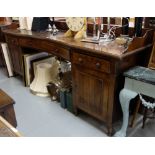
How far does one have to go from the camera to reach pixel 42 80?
2.60 meters

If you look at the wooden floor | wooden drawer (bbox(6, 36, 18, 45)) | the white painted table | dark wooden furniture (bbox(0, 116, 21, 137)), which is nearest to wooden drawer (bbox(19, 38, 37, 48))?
wooden drawer (bbox(6, 36, 18, 45))

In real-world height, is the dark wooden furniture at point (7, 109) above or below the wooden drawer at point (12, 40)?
below

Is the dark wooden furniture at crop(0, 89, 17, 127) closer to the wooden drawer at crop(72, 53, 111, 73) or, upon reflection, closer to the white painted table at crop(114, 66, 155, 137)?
the wooden drawer at crop(72, 53, 111, 73)

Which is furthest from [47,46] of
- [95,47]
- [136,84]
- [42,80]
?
[136,84]

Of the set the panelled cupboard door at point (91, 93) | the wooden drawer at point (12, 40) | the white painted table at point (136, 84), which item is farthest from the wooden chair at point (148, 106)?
the wooden drawer at point (12, 40)

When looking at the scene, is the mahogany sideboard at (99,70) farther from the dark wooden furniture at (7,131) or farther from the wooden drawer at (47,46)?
the dark wooden furniture at (7,131)

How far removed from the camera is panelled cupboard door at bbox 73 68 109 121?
170 centimetres

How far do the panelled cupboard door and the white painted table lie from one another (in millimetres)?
→ 165

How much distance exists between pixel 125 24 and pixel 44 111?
4.35 ft

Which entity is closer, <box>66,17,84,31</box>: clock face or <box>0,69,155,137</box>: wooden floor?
<box>0,69,155,137</box>: wooden floor

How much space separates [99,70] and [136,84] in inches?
12.7

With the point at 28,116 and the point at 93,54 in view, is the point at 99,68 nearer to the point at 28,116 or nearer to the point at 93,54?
the point at 93,54

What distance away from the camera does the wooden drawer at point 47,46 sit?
1.95m
